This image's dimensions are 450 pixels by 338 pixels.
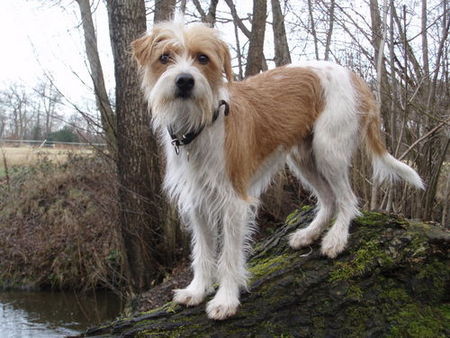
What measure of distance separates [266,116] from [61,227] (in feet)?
33.3

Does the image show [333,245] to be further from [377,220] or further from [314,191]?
[314,191]

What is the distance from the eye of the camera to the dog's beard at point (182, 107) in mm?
3273

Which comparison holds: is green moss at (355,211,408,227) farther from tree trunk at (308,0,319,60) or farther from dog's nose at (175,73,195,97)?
tree trunk at (308,0,319,60)

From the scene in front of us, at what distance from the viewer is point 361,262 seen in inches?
161

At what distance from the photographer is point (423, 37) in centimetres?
615

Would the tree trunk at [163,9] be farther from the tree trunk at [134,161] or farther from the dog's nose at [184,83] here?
the dog's nose at [184,83]

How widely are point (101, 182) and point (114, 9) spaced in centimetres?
324

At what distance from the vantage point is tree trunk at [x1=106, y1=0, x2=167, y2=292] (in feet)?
25.2

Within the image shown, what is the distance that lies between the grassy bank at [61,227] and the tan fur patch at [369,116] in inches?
196

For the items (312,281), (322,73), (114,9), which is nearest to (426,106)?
(322,73)

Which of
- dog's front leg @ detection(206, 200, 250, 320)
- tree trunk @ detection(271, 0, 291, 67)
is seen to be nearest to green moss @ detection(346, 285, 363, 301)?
dog's front leg @ detection(206, 200, 250, 320)

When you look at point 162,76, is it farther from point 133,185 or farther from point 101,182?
point 101,182

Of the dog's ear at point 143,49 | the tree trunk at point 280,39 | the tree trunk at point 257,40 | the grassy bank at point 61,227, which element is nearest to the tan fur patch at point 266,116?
the dog's ear at point 143,49

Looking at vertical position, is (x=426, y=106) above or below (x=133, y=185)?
above
